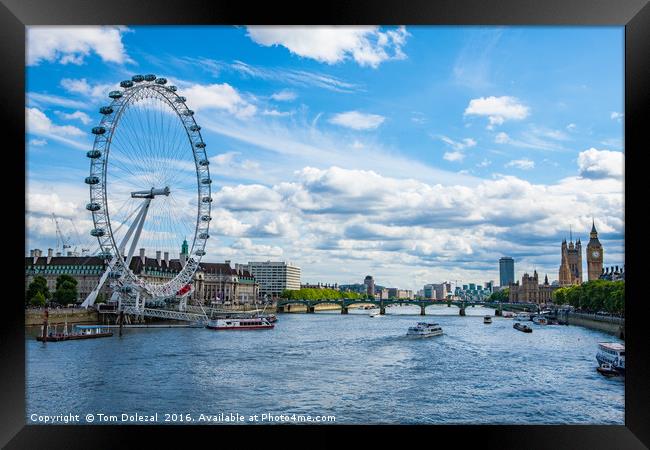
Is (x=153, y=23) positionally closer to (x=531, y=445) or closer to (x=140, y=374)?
(x=531, y=445)

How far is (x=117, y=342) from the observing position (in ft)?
54.7

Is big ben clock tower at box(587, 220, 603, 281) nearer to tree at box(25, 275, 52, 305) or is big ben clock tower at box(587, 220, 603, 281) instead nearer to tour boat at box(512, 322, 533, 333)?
tour boat at box(512, 322, 533, 333)

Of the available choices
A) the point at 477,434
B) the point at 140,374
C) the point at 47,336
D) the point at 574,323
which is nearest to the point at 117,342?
the point at 47,336

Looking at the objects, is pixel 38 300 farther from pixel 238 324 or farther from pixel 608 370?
pixel 608 370

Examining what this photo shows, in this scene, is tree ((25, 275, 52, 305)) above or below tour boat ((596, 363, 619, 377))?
above

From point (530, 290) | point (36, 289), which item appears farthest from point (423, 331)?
point (530, 290)

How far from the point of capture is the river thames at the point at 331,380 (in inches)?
323

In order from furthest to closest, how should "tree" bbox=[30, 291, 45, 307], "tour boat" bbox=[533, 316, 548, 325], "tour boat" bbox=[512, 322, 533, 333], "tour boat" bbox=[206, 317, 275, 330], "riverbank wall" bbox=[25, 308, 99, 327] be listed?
"tour boat" bbox=[533, 316, 548, 325] → "tour boat" bbox=[206, 317, 275, 330] → "tour boat" bbox=[512, 322, 533, 333] → "tree" bbox=[30, 291, 45, 307] → "riverbank wall" bbox=[25, 308, 99, 327]

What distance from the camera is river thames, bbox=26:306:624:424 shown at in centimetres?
820

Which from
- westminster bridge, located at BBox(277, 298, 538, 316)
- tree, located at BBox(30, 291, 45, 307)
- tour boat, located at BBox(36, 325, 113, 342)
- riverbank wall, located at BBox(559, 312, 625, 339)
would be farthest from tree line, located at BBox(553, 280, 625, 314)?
tree, located at BBox(30, 291, 45, 307)

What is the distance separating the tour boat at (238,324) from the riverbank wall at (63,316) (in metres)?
3.99

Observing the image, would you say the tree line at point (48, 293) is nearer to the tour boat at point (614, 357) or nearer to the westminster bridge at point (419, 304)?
the westminster bridge at point (419, 304)

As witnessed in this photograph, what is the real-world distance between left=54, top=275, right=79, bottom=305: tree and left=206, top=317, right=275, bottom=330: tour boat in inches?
198

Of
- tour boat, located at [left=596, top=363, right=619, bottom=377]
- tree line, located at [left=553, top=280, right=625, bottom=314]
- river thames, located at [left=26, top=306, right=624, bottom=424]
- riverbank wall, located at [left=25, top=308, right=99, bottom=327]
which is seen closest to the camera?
river thames, located at [left=26, top=306, right=624, bottom=424]
